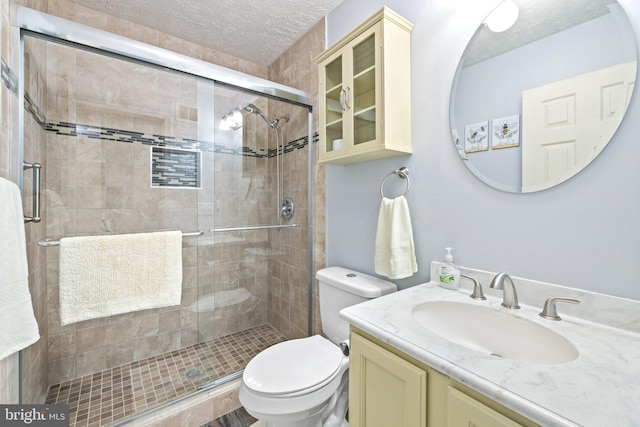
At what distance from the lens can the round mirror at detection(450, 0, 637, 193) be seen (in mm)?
772

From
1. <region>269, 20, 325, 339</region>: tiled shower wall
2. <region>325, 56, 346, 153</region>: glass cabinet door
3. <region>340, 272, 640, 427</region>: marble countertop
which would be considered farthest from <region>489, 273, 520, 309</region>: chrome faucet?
<region>269, 20, 325, 339</region>: tiled shower wall

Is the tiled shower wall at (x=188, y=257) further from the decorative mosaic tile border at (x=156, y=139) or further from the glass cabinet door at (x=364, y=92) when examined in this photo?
the glass cabinet door at (x=364, y=92)

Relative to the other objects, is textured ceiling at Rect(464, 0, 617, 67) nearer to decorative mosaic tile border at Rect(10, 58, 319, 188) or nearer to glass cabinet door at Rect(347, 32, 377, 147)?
glass cabinet door at Rect(347, 32, 377, 147)

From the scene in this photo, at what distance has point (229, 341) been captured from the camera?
78.1 inches

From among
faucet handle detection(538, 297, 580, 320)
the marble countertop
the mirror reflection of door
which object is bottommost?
the marble countertop

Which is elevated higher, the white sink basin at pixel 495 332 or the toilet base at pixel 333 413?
the white sink basin at pixel 495 332

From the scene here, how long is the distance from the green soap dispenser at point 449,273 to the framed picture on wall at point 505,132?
1.46ft

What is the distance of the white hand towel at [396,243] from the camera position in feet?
3.92

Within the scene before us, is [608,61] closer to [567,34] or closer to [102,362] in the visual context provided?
[567,34]

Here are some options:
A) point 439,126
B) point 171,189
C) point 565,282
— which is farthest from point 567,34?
point 171,189

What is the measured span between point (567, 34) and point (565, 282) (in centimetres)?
78

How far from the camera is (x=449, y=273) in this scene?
1.07 meters

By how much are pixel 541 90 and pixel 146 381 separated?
2476mm

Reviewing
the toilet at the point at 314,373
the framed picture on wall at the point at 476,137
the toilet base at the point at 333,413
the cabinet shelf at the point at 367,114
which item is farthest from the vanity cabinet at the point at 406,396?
the cabinet shelf at the point at 367,114
